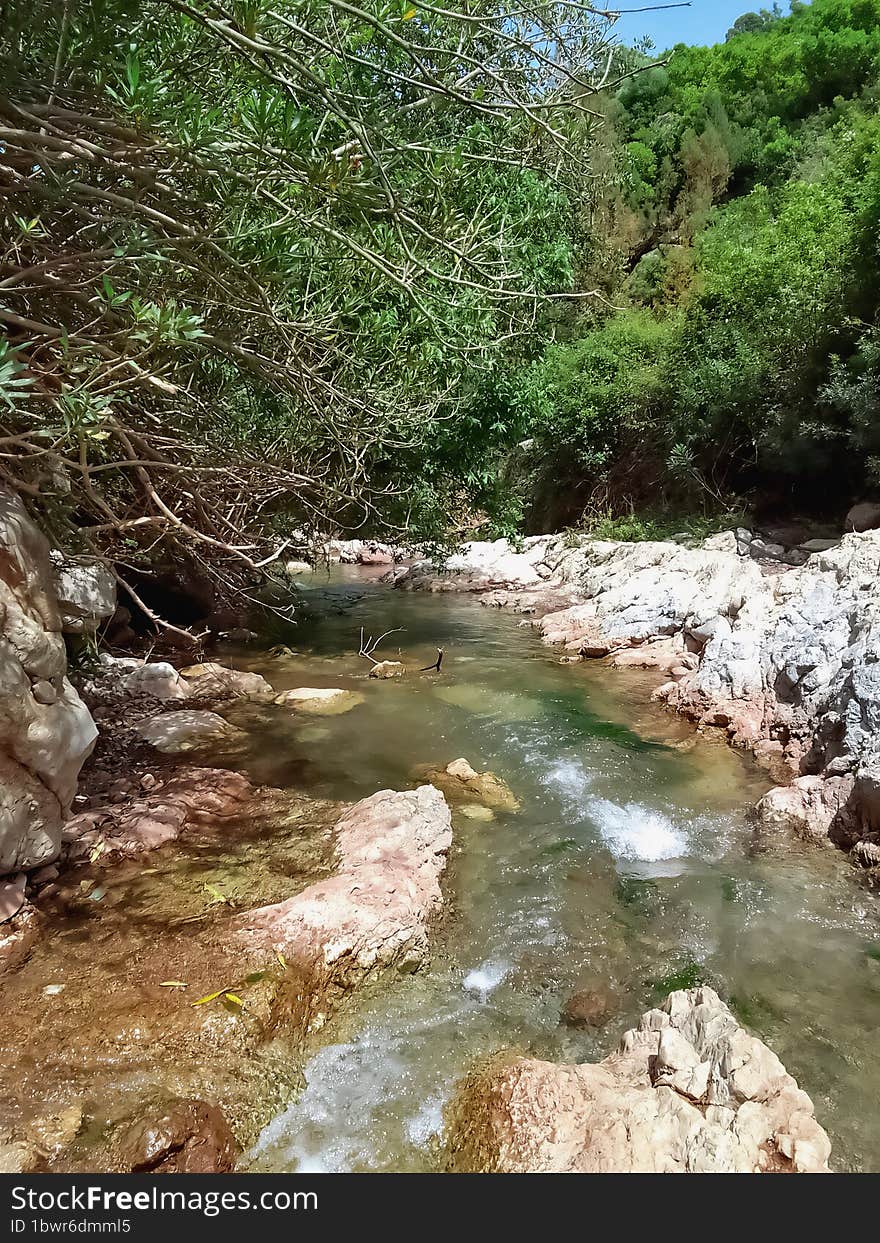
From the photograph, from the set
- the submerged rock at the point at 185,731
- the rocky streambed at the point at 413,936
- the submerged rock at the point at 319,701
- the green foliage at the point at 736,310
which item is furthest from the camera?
the green foliage at the point at 736,310

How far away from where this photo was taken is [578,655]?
1052 centimetres

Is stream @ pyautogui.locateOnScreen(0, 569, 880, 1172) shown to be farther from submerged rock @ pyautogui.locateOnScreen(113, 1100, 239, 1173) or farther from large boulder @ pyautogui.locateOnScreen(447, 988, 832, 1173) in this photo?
large boulder @ pyautogui.locateOnScreen(447, 988, 832, 1173)

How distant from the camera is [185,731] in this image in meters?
6.41

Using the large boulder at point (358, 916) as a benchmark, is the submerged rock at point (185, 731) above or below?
below

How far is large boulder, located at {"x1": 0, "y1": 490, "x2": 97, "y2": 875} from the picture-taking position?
3494 mm

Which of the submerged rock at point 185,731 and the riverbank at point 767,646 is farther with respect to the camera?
the submerged rock at point 185,731

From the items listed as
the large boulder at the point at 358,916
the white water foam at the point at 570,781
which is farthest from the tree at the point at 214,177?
the white water foam at the point at 570,781

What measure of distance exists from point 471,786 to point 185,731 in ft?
9.02

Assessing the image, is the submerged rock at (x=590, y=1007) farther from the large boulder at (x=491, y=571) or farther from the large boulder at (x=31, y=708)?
the large boulder at (x=491, y=571)

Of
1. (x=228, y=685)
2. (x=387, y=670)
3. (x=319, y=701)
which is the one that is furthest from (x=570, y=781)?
(x=228, y=685)

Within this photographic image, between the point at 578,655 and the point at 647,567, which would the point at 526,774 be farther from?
the point at 647,567

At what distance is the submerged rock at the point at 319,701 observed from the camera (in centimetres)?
760

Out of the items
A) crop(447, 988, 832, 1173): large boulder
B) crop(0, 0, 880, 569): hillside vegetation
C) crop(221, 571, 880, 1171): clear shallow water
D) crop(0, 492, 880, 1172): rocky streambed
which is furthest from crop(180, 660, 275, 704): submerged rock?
crop(447, 988, 832, 1173): large boulder

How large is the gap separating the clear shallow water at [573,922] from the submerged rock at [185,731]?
1.13ft
